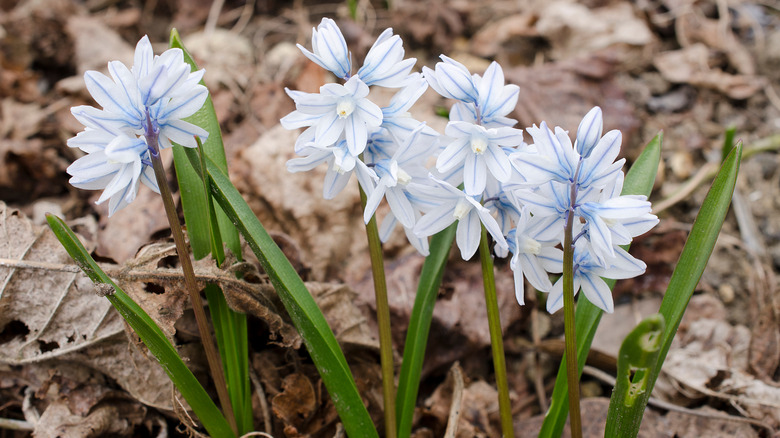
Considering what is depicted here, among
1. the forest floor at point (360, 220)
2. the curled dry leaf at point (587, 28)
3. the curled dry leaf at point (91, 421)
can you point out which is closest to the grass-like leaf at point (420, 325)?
the forest floor at point (360, 220)

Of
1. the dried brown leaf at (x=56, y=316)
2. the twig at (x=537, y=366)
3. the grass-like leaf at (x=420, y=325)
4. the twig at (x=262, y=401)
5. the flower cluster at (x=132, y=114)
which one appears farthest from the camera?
the twig at (x=537, y=366)

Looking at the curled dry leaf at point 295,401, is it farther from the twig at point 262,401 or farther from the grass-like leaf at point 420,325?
the grass-like leaf at point 420,325

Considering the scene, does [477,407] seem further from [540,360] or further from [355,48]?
[355,48]

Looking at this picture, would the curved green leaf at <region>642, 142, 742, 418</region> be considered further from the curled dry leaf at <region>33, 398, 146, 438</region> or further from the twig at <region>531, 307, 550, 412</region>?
the curled dry leaf at <region>33, 398, 146, 438</region>

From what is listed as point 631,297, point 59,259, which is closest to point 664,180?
point 631,297

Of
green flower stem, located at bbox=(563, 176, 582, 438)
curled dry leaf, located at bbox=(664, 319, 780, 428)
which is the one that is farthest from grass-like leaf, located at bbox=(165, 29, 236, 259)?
curled dry leaf, located at bbox=(664, 319, 780, 428)

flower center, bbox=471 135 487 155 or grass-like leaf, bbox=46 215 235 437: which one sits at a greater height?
flower center, bbox=471 135 487 155
